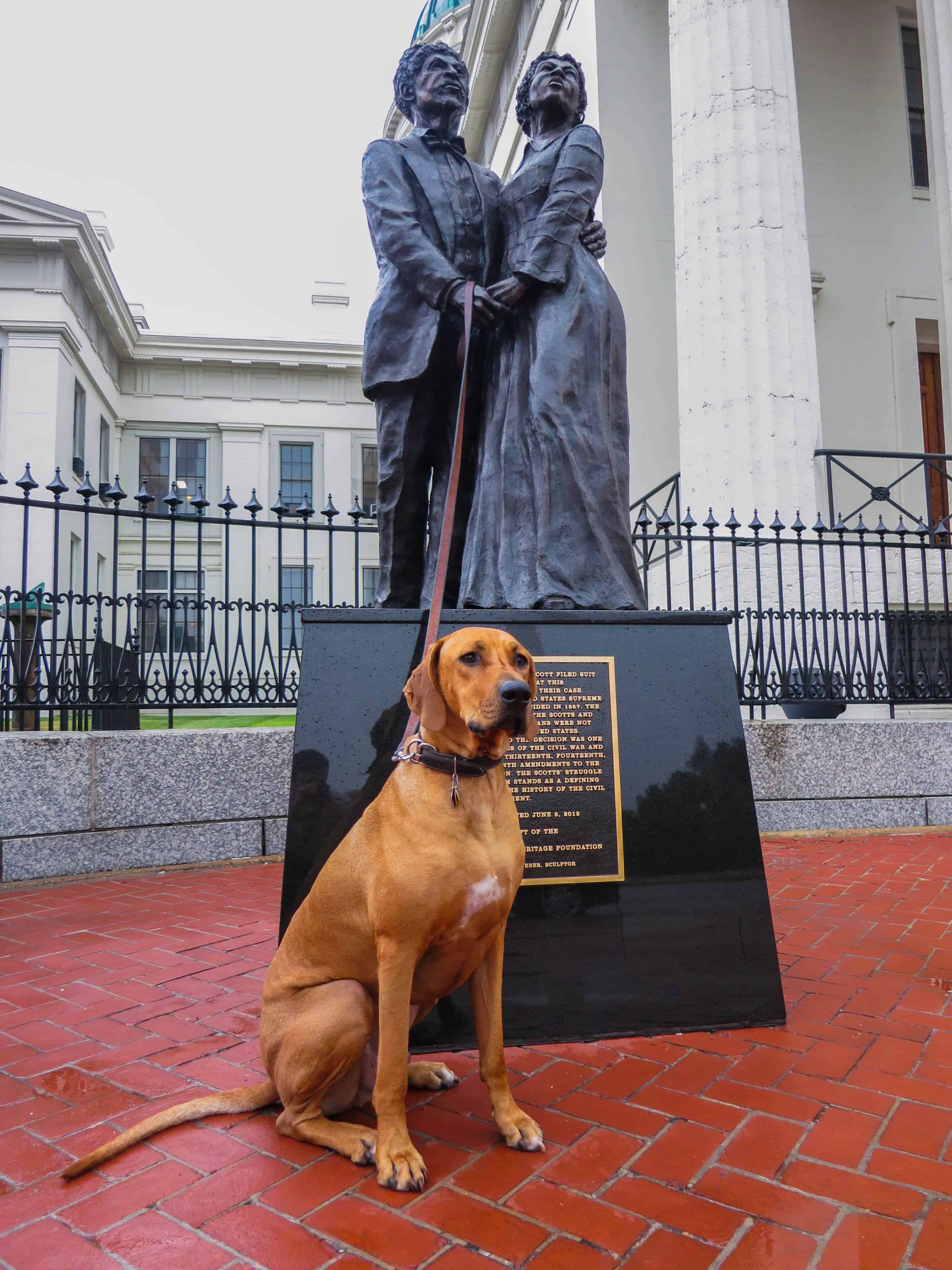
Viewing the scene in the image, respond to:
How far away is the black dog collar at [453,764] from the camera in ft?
7.00

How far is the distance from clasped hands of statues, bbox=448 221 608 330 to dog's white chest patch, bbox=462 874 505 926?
2.65 m

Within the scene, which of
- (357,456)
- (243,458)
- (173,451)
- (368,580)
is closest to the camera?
(368,580)

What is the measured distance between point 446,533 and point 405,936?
4.26 feet

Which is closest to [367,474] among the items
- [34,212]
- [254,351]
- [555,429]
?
[254,351]

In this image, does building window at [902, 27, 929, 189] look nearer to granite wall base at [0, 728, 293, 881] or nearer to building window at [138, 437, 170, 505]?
granite wall base at [0, 728, 293, 881]

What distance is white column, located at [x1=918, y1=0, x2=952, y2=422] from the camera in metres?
11.3

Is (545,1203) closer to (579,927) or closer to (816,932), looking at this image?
(579,927)

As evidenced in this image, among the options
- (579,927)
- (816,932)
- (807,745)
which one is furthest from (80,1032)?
(807,745)

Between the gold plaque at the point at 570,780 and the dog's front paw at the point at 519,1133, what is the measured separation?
0.89 metres

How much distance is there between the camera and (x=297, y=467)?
33.7 metres

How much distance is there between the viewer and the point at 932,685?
320 inches

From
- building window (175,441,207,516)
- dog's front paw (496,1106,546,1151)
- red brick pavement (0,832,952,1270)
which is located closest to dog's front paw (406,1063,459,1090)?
red brick pavement (0,832,952,1270)

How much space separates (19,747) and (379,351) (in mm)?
3806

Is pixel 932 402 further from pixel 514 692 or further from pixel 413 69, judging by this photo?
pixel 514 692
